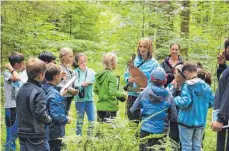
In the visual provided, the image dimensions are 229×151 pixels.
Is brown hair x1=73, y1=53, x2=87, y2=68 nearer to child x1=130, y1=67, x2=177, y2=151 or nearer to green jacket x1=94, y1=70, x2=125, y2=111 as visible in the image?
green jacket x1=94, y1=70, x2=125, y2=111

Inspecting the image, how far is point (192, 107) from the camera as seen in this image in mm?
4809

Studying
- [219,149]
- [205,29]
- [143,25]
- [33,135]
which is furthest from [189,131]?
[205,29]

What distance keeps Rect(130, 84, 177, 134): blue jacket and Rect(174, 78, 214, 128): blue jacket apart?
0.24 metres

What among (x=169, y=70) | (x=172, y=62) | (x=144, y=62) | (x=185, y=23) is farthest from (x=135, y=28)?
(x=144, y=62)

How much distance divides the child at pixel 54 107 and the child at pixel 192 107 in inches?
64.1

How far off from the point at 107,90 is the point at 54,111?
5.20 ft

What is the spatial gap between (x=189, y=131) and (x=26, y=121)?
2.37m

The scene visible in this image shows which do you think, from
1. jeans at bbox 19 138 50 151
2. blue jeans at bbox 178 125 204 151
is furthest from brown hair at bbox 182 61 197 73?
jeans at bbox 19 138 50 151

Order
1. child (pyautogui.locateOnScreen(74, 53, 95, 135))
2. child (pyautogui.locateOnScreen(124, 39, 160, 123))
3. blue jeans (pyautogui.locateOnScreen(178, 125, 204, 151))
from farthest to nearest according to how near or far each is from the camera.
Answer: child (pyautogui.locateOnScreen(74, 53, 95, 135))
child (pyautogui.locateOnScreen(124, 39, 160, 123))
blue jeans (pyautogui.locateOnScreen(178, 125, 204, 151))

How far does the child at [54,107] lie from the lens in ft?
14.3

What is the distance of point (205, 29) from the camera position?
30.5 feet

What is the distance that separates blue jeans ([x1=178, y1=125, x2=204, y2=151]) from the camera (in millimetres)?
4883

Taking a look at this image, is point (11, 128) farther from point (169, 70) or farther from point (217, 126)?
point (217, 126)

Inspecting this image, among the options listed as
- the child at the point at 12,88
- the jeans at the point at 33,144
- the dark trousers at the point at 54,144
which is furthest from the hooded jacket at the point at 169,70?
the jeans at the point at 33,144
